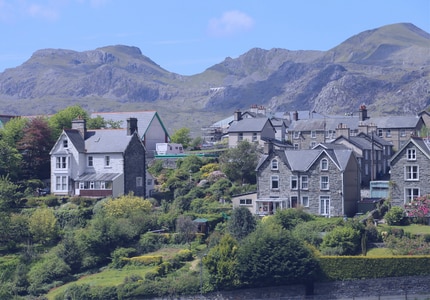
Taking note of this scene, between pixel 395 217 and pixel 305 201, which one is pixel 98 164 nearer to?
pixel 305 201

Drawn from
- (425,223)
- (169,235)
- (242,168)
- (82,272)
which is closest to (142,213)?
(169,235)

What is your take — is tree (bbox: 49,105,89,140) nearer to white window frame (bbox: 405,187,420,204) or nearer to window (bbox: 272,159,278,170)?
window (bbox: 272,159,278,170)

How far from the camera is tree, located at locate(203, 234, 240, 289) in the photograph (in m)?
50.7

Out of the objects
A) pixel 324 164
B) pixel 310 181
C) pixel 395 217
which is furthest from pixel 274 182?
pixel 395 217

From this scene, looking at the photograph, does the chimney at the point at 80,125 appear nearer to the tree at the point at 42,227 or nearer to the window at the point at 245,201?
the tree at the point at 42,227

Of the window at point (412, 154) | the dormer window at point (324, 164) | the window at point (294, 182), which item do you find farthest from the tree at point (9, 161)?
the window at point (412, 154)

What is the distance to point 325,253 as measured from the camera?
52.7m

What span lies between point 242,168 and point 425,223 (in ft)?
65.8

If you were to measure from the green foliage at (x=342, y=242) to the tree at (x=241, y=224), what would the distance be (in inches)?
236

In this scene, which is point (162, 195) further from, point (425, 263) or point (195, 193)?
point (425, 263)

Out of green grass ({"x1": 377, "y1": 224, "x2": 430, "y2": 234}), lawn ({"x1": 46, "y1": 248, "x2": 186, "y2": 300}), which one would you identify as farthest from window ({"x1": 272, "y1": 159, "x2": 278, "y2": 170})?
lawn ({"x1": 46, "y1": 248, "x2": 186, "y2": 300})

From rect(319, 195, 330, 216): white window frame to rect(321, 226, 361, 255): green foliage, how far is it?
29.2 feet

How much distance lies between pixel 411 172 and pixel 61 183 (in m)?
31.0

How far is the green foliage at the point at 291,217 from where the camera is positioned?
57844mm
